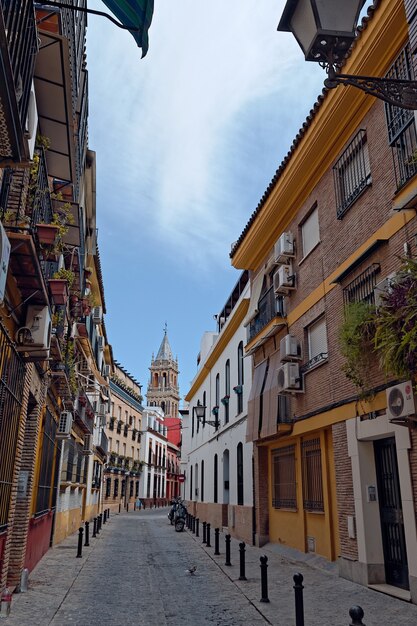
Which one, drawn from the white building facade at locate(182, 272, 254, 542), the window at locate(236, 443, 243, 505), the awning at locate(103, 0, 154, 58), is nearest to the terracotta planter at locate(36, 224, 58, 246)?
the awning at locate(103, 0, 154, 58)

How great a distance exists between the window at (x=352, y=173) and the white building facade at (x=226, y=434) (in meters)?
8.35

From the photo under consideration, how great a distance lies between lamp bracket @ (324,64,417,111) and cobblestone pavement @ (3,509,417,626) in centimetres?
628

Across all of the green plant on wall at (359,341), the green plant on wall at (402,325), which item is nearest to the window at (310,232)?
the green plant on wall at (359,341)

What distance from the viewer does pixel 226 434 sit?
75.0 feet

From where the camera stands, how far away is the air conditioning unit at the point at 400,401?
7633mm

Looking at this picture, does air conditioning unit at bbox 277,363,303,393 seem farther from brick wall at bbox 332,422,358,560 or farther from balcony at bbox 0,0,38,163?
balcony at bbox 0,0,38,163

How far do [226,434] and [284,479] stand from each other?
799cm

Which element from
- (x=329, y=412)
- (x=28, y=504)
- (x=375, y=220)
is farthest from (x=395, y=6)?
(x=28, y=504)

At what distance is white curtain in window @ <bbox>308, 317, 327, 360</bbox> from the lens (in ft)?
40.2

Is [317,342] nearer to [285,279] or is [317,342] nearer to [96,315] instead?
[285,279]

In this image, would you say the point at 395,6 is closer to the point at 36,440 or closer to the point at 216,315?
the point at 36,440

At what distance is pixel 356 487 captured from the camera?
9.88 metres

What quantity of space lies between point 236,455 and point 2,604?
13.7m

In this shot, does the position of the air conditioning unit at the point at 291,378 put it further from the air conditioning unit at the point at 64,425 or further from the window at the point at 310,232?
the air conditioning unit at the point at 64,425
